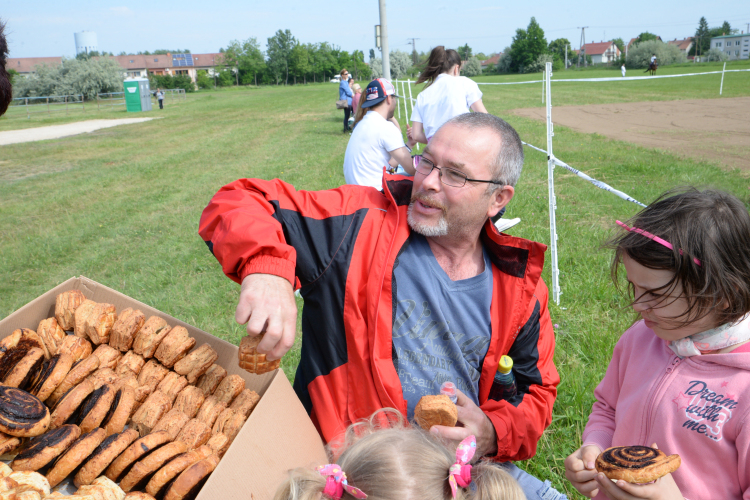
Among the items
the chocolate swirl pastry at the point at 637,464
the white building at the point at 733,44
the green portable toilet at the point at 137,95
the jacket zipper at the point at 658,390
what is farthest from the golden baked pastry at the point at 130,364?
the white building at the point at 733,44

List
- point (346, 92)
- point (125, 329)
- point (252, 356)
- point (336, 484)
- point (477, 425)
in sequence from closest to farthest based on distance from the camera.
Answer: point (336, 484)
point (252, 356)
point (125, 329)
point (477, 425)
point (346, 92)

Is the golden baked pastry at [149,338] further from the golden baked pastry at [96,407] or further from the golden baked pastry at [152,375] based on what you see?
the golden baked pastry at [96,407]

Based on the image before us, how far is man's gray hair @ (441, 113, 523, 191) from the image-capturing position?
2340 mm

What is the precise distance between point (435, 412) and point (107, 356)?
3.69 ft

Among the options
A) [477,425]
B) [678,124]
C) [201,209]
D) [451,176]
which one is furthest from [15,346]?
[678,124]

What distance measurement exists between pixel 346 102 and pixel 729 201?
54.4 ft

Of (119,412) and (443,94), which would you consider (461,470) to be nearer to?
(119,412)

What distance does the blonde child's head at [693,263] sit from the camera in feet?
4.94

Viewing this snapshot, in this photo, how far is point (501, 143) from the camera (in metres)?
2.36

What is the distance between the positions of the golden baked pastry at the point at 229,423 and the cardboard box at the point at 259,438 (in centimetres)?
13

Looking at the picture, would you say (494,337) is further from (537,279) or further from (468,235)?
(468,235)

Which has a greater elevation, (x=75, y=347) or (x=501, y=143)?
(x=501, y=143)

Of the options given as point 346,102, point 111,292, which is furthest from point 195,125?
point 111,292

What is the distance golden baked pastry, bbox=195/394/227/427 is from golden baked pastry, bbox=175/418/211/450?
31 millimetres
